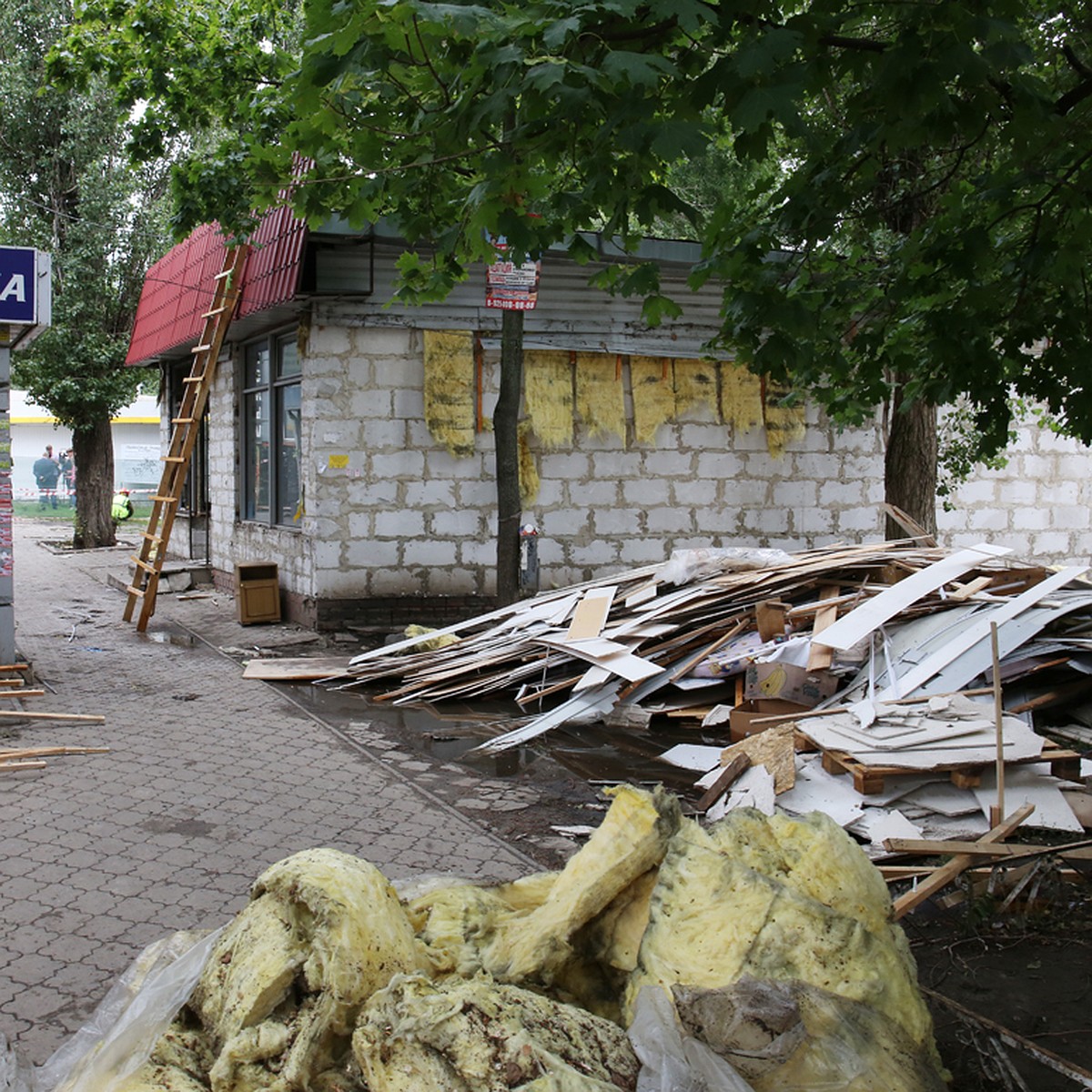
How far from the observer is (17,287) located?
902 centimetres

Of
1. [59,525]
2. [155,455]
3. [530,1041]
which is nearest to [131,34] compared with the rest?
[530,1041]

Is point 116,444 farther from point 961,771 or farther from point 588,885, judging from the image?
point 588,885

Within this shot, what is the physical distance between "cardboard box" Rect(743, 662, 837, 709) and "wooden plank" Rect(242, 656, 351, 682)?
411 cm

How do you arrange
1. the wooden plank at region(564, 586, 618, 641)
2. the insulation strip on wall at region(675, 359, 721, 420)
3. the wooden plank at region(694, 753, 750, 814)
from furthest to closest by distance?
the insulation strip on wall at region(675, 359, 721, 420)
the wooden plank at region(564, 586, 618, 641)
the wooden plank at region(694, 753, 750, 814)

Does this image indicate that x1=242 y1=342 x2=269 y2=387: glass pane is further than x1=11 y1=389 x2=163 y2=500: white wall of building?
No

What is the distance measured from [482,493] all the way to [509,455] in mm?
1543

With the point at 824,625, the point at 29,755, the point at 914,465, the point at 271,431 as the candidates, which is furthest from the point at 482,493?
the point at 29,755

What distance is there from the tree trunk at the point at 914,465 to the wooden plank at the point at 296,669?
679 cm

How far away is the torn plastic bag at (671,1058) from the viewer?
2.59m

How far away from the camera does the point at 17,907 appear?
4.83 metres

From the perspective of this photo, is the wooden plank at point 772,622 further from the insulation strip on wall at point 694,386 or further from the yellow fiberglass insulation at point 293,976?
the yellow fiberglass insulation at point 293,976

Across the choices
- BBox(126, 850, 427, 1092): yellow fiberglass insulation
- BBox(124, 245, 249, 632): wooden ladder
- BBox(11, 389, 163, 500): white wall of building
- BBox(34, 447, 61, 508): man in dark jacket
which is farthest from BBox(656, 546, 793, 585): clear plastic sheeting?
BBox(34, 447, 61, 508): man in dark jacket

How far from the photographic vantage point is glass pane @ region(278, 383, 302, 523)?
13211 mm

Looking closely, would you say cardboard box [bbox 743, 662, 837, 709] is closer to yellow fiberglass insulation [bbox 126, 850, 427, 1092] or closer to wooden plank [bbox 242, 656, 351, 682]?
wooden plank [bbox 242, 656, 351, 682]
